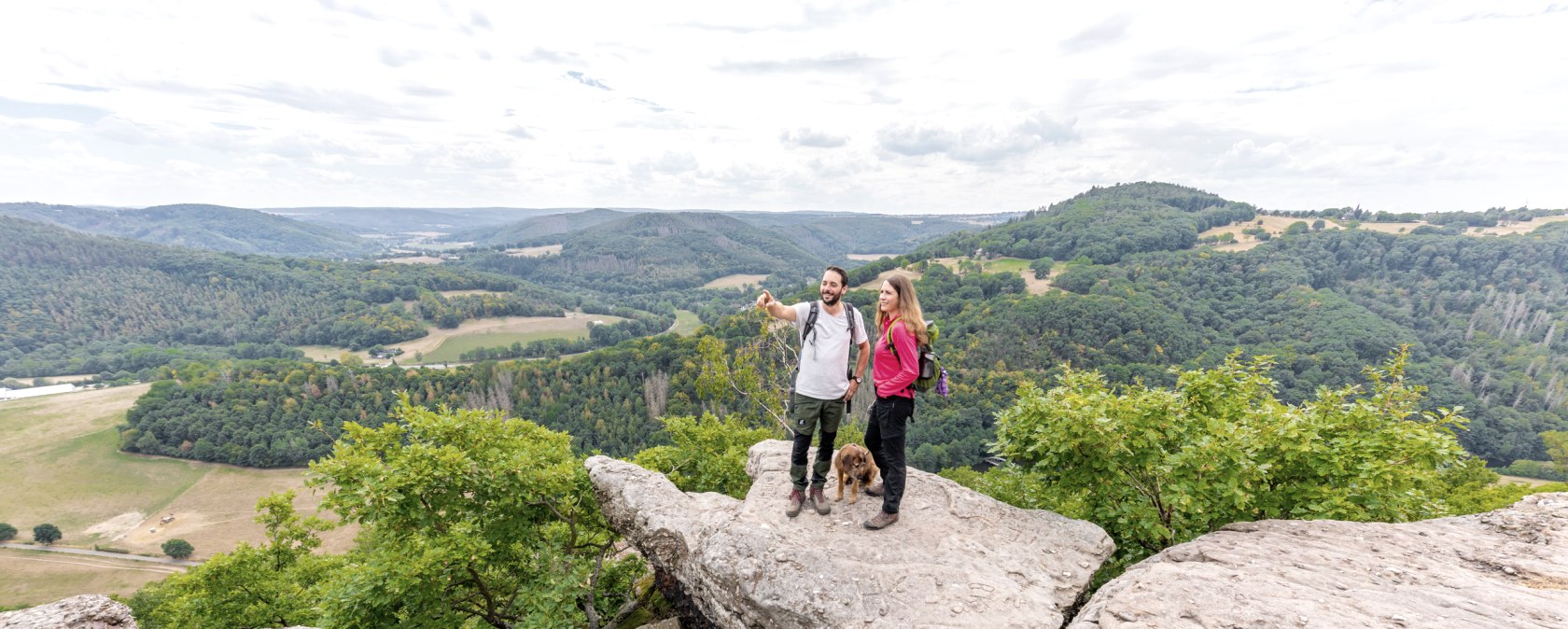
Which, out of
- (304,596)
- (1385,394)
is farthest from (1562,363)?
(304,596)

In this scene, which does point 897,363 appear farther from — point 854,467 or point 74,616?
point 74,616

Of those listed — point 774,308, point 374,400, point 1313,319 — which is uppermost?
point 774,308

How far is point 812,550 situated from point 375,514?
7.50 meters

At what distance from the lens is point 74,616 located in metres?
6.37

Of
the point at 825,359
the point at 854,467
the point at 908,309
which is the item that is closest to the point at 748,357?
the point at 854,467

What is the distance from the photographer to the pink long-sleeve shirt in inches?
281

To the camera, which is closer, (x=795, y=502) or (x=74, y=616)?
(x=74, y=616)

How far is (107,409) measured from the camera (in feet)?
356

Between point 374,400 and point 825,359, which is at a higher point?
point 825,359

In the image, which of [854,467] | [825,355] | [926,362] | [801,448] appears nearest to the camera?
[926,362]

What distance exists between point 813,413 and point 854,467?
4.56ft

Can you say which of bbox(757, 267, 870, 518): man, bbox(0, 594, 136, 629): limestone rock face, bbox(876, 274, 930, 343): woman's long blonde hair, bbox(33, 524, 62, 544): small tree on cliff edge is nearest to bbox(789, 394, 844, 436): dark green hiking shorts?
bbox(757, 267, 870, 518): man

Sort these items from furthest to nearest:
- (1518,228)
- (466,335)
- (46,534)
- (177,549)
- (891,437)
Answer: (466,335) < (1518,228) < (46,534) < (177,549) < (891,437)

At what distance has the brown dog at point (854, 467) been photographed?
8500 mm
